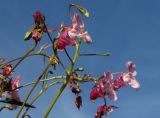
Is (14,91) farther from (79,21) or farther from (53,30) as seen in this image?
(79,21)

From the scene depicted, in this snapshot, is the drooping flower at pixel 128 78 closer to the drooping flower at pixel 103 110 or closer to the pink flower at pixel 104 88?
the pink flower at pixel 104 88

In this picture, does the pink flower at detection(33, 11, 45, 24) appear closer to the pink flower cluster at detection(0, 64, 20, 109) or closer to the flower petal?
the pink flower cluster at detection(0, 64, 20, 109)

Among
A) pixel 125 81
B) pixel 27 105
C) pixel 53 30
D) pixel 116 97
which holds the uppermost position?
pixel 53 30

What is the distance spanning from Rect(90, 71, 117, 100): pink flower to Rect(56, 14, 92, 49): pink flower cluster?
0.97 ft

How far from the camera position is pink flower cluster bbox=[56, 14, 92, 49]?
2.45 m

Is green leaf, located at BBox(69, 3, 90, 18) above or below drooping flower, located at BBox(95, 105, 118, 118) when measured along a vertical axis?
above

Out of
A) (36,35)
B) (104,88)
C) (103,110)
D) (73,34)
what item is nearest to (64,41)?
(73,34)

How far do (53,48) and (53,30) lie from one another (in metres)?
0.24

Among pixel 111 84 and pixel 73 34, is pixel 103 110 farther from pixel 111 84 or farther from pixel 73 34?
pixel 73 34

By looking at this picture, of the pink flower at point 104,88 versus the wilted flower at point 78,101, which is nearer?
the pink flower at point 104,88

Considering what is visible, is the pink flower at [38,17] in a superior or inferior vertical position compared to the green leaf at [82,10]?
inferior

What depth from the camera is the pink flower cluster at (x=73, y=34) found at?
2447 millimetres

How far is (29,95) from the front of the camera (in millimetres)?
2410

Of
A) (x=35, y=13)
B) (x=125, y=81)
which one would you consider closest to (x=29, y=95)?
(x=35, y=13)
